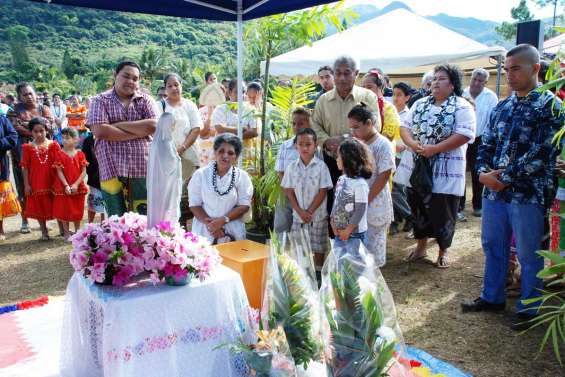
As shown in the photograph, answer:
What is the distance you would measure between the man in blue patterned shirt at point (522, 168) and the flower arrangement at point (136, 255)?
2265mm

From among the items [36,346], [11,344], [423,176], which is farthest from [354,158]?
[11,344]

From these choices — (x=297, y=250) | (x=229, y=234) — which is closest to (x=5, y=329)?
(x=229, y=234)

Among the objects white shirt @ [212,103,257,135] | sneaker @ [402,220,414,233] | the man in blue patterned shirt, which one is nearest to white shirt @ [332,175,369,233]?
the man in blue patterned shirt

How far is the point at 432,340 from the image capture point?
11.4ft

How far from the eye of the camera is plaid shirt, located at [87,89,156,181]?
4027mm

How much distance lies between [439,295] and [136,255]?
2.87 metres

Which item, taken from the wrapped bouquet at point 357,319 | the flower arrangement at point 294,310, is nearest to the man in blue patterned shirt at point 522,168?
the wrapped bouquet at point 357,319

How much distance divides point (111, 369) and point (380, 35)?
8.34 metres

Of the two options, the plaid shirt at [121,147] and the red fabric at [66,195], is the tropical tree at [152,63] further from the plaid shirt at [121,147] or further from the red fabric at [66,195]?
the plaid shirt at [121,147]

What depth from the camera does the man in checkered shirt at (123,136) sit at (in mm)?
3965

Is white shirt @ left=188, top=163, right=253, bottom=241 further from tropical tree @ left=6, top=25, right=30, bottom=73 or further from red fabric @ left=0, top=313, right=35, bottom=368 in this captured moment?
tropical tree @ left=6, top=25, right=30, bottom=73

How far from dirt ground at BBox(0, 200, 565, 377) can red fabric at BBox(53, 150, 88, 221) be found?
1.20 feet

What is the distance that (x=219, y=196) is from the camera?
413 centimetres

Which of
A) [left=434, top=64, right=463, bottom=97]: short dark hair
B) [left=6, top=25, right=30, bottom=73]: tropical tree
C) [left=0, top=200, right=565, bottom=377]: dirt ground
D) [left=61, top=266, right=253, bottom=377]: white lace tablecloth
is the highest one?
[left=6, top=25, right=30, bottom=73]: tropical tree
